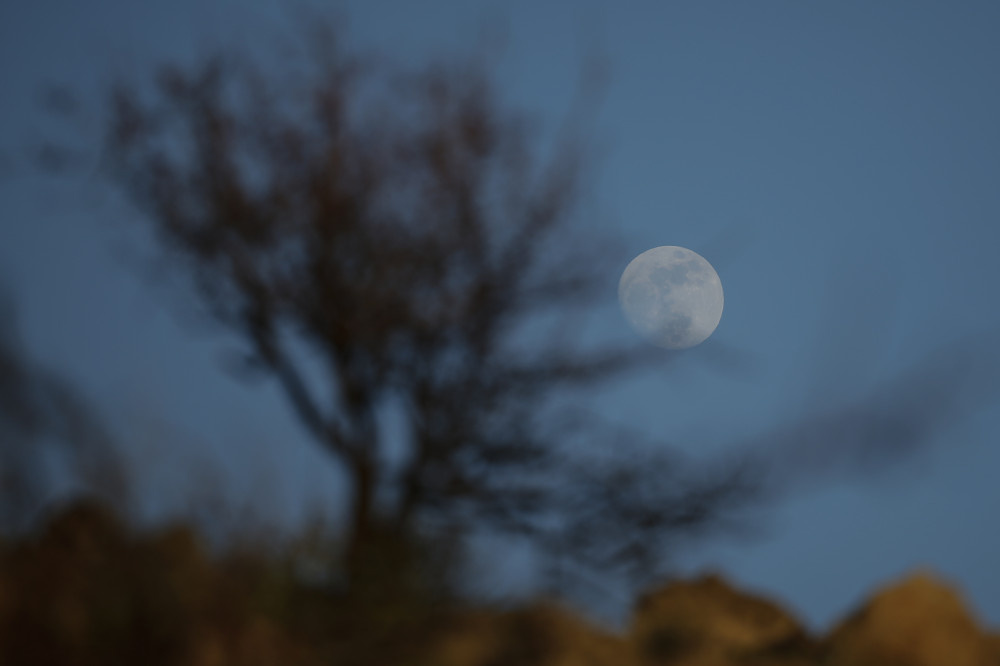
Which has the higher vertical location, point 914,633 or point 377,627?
point 377,627

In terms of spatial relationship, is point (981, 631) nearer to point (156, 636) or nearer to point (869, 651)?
point (869, 651)

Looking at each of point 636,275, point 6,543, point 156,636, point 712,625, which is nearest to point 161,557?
point 156,636

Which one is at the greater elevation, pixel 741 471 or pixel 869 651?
pixel 741 471

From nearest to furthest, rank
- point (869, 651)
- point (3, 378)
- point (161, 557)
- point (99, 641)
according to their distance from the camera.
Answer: point (869, 651), point (99, 641), point (161, 557), point (3, 378)

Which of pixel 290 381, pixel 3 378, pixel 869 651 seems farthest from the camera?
pixel 290 381

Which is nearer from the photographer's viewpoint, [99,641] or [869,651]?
[869,651]

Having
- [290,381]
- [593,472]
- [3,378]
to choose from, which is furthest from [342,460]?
[3,378]

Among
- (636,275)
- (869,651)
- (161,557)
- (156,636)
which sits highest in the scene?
(636,275)

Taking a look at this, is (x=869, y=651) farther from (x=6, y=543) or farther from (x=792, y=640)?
(x=6, y=543)

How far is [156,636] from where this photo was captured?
1.80 m

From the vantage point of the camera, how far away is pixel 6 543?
2441 mm

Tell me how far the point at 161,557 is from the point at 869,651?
1.33 m

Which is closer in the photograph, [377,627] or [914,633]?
[914,633]

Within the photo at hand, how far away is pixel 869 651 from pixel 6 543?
2010mm
